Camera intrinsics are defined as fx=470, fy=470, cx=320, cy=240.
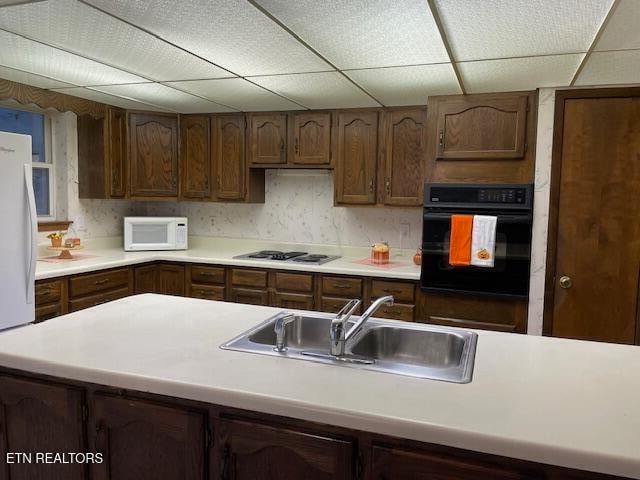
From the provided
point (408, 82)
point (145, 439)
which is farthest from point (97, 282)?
point (408, 82)

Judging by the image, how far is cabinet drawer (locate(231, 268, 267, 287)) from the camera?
3.64m

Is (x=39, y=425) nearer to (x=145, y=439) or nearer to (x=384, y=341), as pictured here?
(x=145, y=439)

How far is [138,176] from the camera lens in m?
3.98

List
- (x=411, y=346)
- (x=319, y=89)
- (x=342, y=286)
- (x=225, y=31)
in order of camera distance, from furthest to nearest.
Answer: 1. (x=342, y=286)
2. (x=319, y=89)
3. (x=225, y=31)
4. (x=411, y=346)

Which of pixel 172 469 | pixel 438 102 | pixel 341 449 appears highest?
pixel 438 102

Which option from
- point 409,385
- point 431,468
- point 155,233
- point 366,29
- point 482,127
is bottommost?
point 431,468

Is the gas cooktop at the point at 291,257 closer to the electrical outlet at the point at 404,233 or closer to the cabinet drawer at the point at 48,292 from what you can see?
the electrical outlet at the point at 404,233

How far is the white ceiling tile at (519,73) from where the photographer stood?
93.6 inches

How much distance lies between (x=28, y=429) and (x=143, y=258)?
7.58 ft

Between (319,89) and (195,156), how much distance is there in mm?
1514

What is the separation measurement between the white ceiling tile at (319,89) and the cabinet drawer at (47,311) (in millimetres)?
1913

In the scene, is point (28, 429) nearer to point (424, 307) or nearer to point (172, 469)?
point (172, 469)

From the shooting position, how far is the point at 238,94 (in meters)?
3.27

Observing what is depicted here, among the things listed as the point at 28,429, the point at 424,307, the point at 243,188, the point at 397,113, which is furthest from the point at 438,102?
the point at 28,429
